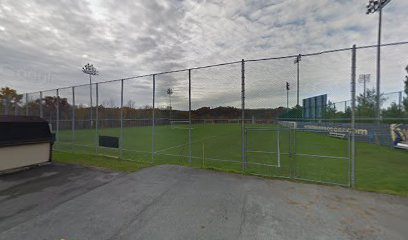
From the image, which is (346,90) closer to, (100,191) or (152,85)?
(152,85)

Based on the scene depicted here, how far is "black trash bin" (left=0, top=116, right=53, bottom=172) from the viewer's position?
26.3 feet

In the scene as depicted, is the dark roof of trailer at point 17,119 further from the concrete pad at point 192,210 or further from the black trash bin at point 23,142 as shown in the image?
the concrete pad at point 192,210

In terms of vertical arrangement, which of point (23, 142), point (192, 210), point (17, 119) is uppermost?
point (17, 119)

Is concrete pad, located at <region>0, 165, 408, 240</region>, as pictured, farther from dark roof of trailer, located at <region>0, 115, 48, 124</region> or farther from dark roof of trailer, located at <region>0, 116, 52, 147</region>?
dark roof of trailer, located at <region>0, 115, 48, 124</region>

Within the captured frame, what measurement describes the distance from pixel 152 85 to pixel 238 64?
437cm

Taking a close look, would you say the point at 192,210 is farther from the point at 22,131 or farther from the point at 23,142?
the point at 22,131

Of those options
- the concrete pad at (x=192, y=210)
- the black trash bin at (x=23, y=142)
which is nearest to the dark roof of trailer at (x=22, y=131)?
the black trash bin at (x=23, y=142)

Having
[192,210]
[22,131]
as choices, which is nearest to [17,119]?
[22,131]

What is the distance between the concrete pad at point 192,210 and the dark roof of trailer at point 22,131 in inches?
79.5

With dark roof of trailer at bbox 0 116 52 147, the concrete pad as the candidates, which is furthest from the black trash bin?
the concrete pad

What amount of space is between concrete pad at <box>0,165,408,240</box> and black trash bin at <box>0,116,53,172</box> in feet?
5.35

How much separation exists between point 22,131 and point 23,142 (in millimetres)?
584

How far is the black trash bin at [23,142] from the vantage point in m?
8.02

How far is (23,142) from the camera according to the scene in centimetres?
845
